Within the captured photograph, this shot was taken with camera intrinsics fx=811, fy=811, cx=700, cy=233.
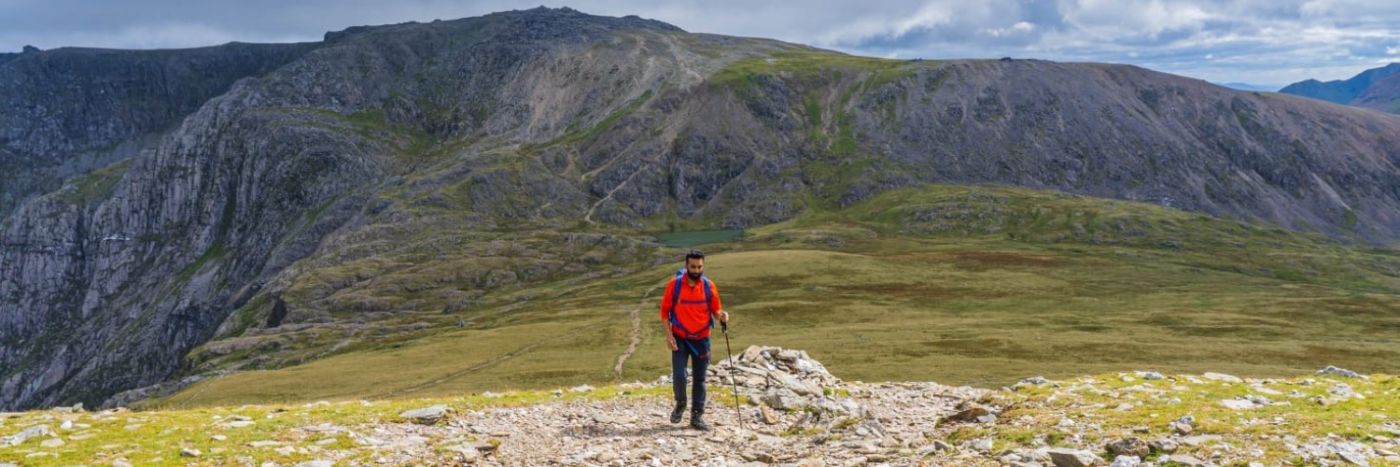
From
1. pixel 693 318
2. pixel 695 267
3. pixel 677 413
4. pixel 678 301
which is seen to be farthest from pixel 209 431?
pixel 695 267

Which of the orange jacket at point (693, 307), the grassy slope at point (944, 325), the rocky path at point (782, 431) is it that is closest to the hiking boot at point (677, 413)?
the rocky path at point (782, 431)

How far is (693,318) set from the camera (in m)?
24.0

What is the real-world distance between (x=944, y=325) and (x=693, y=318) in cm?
9877

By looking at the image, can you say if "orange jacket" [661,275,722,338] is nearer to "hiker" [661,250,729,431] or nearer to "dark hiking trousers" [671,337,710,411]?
"hiker" [661,250,729,431]

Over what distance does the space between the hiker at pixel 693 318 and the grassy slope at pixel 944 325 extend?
5504cm

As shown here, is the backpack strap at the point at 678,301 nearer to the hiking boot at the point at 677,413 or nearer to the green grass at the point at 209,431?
the hiking boot at the point at 677,413

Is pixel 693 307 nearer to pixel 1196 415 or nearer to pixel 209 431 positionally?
pixel 1196 415

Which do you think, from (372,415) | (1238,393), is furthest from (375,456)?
(1238,393)

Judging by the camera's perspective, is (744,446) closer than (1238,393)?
Yes

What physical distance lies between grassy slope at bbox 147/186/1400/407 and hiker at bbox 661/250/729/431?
55036 millimetres

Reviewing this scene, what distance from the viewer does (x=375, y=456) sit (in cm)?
2108

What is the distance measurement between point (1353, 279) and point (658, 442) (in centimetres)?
21855

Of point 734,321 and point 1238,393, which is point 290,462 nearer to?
point 1238,393

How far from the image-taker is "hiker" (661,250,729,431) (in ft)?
78.4
